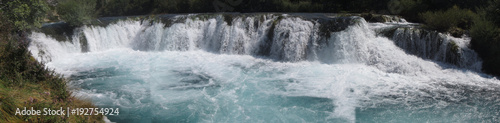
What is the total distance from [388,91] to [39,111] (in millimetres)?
8938

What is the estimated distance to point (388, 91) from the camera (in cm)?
898

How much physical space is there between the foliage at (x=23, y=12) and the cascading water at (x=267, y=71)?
1.90 metres

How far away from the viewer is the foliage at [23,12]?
1033 centimetres

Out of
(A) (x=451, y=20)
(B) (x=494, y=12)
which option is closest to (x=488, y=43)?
(B) (x=494, y=12)

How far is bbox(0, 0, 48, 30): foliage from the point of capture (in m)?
10.3

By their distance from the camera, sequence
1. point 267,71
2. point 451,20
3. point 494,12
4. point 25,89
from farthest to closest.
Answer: point 267,71, point 451,20, point 494,12, point 25,89

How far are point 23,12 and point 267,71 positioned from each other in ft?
32.2

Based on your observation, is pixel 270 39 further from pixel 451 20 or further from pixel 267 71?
pixel 451 20

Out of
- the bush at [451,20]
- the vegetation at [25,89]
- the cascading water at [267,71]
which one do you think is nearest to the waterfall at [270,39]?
the cascading water at [267,71]

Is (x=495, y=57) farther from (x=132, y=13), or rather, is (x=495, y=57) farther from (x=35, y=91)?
(x=132, y=13)

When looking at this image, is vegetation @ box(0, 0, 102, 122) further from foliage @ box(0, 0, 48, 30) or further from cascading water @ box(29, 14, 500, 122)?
foliage @ box(0, 0, 48, 30)

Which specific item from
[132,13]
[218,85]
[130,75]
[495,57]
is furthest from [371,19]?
[132,13]

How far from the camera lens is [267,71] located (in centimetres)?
1177

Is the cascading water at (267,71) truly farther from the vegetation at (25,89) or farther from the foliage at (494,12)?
the vegetation at (25,89)
